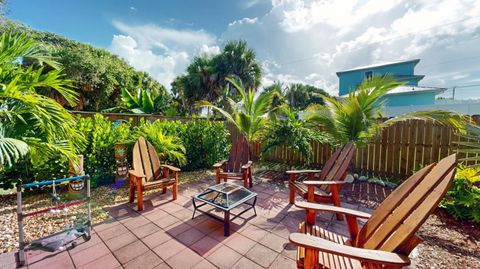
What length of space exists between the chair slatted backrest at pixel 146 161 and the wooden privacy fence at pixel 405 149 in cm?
511

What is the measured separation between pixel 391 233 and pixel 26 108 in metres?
3.63

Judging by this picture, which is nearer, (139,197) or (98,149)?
(139,197)

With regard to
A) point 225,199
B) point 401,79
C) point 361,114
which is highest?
point 401,79

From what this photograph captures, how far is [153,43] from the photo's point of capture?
8.24m

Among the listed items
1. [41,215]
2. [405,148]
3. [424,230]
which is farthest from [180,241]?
[405,148]

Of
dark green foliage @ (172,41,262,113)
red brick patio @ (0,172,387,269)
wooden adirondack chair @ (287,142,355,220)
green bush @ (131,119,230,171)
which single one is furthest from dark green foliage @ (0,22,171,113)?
wooden adirondack chair @ (287,142,355,220)

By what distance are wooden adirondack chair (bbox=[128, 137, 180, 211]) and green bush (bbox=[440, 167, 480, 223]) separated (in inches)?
164

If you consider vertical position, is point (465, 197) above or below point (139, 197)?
above

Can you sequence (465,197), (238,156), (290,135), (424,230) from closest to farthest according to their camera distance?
(424,230)
(465,197)
(238,156)
(290,135)

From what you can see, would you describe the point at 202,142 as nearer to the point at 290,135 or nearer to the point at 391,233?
the point at 290,135

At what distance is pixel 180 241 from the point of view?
91.3 inches

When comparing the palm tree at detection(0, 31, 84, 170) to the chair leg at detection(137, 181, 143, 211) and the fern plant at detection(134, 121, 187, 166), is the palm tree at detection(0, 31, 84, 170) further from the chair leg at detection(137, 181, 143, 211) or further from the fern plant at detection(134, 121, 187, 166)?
the fern plant at detection(134, 121, 187, 166)

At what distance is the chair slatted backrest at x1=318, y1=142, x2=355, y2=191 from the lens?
112 inches

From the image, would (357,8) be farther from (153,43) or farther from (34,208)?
(34,208)
